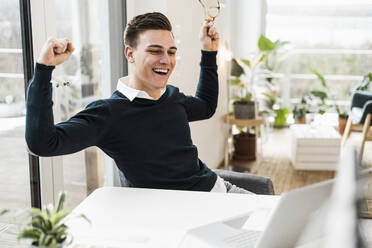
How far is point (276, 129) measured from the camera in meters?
6.05

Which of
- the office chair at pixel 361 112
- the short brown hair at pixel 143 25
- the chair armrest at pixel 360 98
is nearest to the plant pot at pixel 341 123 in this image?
the office chair at pixel 361 112

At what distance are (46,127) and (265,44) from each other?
3893 mm

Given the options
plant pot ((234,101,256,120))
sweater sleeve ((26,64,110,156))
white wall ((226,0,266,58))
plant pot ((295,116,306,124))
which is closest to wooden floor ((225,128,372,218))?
plant pot ((295,116,306,124))

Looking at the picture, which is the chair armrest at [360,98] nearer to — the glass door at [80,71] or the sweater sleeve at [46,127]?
the glass door at [80,71]

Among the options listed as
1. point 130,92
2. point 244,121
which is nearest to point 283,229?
point 130,92

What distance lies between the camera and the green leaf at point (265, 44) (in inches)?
193

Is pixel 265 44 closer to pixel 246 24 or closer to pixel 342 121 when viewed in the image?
pixel 246 24

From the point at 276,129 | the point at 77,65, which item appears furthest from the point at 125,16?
the point at 276,129

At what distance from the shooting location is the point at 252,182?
1968 millimetres

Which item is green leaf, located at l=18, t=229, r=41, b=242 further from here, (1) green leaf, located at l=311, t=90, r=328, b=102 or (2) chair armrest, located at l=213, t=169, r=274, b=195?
(1) green leaf, located at l=311, t=90, r=328, b=102

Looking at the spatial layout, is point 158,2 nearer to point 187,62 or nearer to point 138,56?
point 187,62

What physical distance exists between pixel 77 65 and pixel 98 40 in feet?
0.92

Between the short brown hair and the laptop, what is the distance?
85 cm

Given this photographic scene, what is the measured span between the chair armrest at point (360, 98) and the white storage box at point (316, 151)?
876 mm
